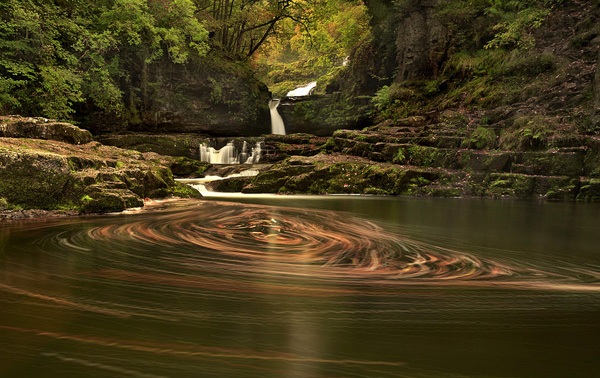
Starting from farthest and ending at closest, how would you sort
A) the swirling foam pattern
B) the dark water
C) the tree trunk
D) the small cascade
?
the small cascade, the tree trunk, the swirling foam pattern, the dark water

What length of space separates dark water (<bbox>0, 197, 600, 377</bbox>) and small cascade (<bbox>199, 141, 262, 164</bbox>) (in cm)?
1437

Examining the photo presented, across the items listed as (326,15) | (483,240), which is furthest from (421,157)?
(326,15)

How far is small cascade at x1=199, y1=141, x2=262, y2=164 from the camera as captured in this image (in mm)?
18078

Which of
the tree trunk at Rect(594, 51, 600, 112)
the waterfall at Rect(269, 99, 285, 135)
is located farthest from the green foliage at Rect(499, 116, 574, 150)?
the waterfall at Rect(269, 99, 285, 135)

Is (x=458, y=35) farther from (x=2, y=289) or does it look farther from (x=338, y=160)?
(x=2, y=289)

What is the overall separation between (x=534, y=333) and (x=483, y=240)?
2.79 metres

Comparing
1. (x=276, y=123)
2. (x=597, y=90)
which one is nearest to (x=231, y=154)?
(x=276, y=123)

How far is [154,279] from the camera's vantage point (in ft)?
7.44

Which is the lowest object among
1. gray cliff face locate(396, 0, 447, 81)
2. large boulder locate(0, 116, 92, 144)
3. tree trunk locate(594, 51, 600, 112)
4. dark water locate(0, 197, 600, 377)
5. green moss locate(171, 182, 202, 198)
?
dark water locate(0, 197, 600, 377)

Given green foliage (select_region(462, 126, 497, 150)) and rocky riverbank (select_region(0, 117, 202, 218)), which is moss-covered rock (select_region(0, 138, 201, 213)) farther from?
green foliage (select_region(462, 126, 497, 150))

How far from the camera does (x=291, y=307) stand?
6.12 ft

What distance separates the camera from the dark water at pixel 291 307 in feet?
4.10

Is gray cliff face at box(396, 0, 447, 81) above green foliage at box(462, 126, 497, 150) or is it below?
above

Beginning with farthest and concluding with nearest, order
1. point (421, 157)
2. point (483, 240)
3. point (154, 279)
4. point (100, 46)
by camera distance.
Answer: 1. point (100, 46)
2. point (421, 157)
3. point (483, 240)
4. point (154, 279)
